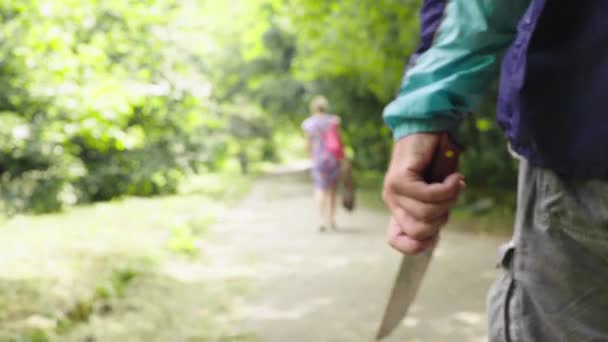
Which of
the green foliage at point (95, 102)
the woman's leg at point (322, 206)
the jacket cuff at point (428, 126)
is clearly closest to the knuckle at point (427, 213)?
the jacket cuff at point (428, 126)

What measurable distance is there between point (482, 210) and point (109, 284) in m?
7.48

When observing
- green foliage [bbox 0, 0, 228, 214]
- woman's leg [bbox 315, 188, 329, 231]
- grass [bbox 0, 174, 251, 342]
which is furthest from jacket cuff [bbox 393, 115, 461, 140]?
woman's leg [bbox 315, 188, 329, 231]

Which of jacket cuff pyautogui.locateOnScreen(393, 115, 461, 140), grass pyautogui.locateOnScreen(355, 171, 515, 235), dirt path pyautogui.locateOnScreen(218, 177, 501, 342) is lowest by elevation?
grass pyautogui.locateOnScreen(355, 171, 515, 235)

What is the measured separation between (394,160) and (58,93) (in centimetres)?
490

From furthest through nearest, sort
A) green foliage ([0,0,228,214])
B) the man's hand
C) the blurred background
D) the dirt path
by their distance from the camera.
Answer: green foliage ([0,0,228,214]) → the blurred background → the dirt path → the man's hand

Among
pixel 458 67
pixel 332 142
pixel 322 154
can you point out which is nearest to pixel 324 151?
pixel 322 154

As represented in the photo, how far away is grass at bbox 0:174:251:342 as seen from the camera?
4.27 m

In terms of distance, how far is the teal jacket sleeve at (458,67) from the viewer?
4.04 feet

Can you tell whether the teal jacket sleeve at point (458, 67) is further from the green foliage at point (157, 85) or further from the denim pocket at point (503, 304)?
the green foliage at point (157, 85)

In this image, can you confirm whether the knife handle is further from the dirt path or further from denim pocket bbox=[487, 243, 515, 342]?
the dirt path

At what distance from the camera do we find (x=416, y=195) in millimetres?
1175

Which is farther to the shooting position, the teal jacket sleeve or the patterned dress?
the patterned dress

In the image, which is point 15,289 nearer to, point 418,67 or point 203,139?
point 418,67

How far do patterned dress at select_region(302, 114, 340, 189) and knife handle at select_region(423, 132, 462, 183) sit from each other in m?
7.93
